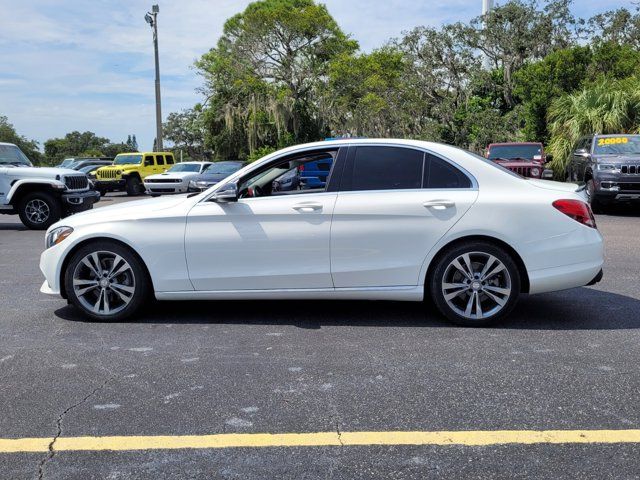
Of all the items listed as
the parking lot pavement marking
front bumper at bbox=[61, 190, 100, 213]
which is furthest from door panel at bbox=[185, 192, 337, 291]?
front bumper at bbox=[61, 190, 100, 213]

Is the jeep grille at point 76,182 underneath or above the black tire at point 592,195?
above

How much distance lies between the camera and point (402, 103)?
36625 mm

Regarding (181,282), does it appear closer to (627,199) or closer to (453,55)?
(627,199)

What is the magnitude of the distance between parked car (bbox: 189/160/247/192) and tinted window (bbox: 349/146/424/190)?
15427 millimetres

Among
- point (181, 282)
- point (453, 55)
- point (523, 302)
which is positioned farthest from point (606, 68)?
point (181, 282)

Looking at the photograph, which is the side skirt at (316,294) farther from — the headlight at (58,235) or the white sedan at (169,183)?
the white sedan at (169,183)

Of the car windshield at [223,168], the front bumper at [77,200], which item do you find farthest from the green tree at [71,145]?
the front bumper at [77,200]

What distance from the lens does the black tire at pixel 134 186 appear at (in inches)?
1075

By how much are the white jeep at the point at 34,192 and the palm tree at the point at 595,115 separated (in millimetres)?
15417

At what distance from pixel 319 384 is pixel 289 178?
2222 mm

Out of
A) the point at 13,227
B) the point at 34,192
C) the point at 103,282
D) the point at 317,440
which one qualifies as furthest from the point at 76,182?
the point at 317,440

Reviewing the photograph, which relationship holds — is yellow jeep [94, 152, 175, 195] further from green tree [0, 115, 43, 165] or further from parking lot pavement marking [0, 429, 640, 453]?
green tree [0, 115, 43, 165]

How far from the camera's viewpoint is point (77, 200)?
14.1 meters

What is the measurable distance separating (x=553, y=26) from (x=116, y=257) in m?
33.0
